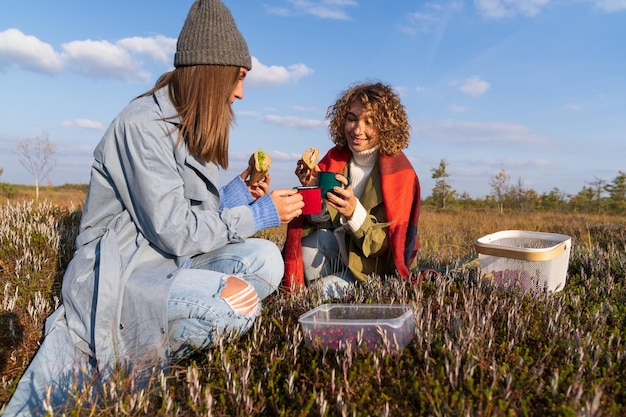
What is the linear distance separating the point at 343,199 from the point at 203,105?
52.6 inches

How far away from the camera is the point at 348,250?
4336 mm

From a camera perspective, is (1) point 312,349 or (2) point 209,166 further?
(2) point 209,166

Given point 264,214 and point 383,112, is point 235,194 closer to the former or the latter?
point 264,214

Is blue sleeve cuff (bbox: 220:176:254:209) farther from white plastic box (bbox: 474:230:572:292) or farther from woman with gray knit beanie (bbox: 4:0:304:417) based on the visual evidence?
white plastic box (bbox: 474:230:572:292)

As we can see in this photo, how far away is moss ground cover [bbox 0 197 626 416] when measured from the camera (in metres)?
2.09

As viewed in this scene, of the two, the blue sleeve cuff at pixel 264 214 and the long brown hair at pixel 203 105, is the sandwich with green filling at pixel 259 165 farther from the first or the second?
the long brown hair at pixel 203 105

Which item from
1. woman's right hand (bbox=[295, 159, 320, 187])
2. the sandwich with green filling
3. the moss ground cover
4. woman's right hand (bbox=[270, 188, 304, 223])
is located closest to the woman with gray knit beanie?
woman's right hand (bbox=[270, 188, 304, 223])

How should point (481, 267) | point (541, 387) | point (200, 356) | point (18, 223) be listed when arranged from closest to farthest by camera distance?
1. point (541, 387)
2. point (200, 356)
3. point (481, 267)
4. point (18, 223)

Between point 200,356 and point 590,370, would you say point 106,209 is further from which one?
point 590,370

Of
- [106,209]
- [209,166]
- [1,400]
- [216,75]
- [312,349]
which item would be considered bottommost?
[1,400]

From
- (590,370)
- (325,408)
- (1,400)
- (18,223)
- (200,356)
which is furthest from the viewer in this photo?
(18,223)

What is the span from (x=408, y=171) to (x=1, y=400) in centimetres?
326

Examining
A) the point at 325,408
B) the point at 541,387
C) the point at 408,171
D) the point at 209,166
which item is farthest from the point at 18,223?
the point at 541,387

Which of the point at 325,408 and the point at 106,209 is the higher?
the point at 106,209
